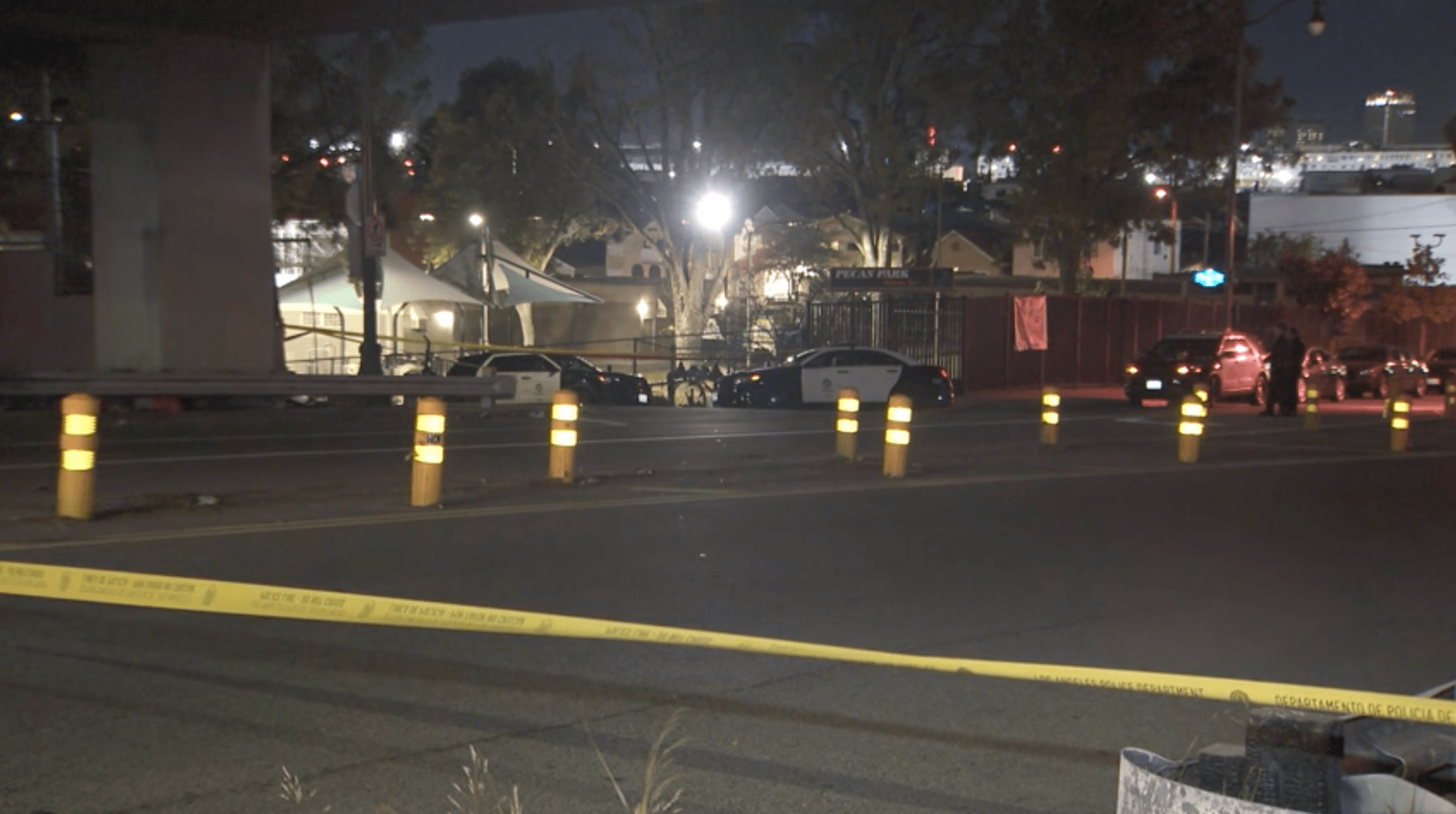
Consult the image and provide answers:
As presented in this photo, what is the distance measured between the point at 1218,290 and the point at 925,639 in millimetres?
40029

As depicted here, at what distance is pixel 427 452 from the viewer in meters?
12.4

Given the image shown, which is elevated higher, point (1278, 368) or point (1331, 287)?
point (1331, 287)

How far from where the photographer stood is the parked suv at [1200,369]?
29828mm

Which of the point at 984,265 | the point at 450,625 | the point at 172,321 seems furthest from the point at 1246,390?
the point at 984,265

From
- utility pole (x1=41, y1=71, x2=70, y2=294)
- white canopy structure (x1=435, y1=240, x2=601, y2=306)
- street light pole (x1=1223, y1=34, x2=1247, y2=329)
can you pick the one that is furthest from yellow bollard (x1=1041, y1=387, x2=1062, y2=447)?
white canopy structure (x1=435, y1=240, x2=601, y2=306)

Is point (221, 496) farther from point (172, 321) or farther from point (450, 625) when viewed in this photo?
point (172, 321)

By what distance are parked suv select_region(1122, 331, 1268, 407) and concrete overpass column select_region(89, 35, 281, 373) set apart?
17.7 m

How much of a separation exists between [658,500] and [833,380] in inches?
603

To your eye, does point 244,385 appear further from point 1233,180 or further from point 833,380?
point 1233,180

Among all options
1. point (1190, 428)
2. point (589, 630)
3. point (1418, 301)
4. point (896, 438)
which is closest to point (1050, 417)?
point (1190, 428)

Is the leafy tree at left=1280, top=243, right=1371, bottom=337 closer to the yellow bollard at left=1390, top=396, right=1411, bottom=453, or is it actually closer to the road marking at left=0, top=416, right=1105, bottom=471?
the yellow bollard at left=1390, top=396, right=1411, bottom=453

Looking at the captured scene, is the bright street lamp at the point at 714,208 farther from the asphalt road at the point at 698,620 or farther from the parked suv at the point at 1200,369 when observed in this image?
the asphalt road at the point at 698,620

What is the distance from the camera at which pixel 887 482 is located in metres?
15.1

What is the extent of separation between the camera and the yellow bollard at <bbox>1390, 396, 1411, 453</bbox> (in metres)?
20.4
